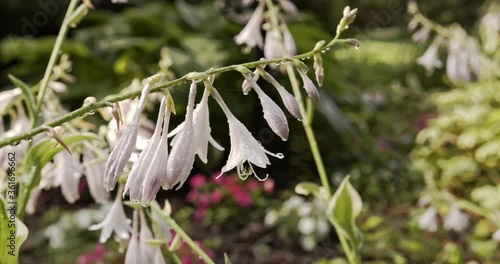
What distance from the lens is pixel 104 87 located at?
4492mm

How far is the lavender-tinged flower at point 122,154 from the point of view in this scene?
0.67 meters

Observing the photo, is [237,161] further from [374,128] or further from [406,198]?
[374,128]

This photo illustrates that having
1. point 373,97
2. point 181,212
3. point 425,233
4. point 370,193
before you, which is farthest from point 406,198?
A: point 373,97

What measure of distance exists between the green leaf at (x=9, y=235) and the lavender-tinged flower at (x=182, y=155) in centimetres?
26

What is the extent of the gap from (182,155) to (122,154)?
0.22 ft

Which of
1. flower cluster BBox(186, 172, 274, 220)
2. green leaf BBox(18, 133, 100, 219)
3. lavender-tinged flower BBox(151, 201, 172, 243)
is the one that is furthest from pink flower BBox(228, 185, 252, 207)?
green leaf BBox(18, 133, 100, 219)

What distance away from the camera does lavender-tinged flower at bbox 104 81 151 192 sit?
67 cm

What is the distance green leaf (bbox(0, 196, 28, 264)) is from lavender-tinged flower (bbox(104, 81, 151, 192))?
0.21m

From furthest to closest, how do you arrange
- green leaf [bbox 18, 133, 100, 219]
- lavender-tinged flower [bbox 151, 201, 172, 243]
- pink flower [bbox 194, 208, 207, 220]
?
pink flower [bbox 194, 208, 207, 220] < lavender-tinged flower [bbox 151, 201, 172, 243] < green leaf [bbox 18, 133, 100, 219]

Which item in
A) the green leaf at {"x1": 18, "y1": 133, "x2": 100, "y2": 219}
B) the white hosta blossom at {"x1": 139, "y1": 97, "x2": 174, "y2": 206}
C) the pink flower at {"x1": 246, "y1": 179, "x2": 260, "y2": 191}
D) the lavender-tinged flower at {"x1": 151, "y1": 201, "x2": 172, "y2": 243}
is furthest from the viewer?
the pink flower at {"x1": 246, "y1": 179, "x2": 260, "y2": 191}

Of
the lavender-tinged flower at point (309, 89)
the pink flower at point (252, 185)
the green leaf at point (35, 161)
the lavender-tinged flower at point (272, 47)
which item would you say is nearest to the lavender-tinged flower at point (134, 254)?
the green leaf at point (35, 161)

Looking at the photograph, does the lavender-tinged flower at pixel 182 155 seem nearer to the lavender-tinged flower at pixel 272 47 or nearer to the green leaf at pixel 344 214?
the green leaf at pixel 344 214

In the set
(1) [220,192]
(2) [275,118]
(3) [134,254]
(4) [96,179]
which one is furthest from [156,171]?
(1) [220,192]

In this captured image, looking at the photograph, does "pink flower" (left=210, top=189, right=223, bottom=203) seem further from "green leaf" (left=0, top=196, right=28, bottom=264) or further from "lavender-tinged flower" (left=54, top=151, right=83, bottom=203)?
"green leaf" (left=0, top=196, right=28, bottom=264)
